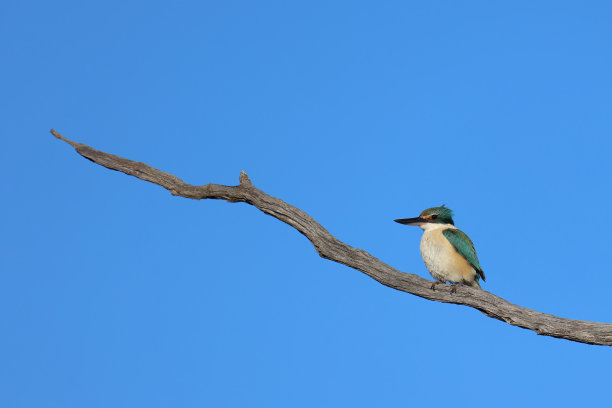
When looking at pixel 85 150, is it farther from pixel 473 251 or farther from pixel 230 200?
pixel 473 251

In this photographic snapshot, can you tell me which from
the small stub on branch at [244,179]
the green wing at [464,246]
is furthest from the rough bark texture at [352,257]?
the green wing at [464,246]

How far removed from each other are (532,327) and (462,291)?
907mm

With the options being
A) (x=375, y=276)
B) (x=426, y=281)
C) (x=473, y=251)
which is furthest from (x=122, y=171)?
(x=473, y=251)

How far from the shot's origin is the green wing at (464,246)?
892cm

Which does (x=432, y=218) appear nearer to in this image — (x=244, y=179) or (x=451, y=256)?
(x=451, y=256)

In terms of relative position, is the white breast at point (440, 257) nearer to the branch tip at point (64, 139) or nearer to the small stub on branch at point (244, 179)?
the small stub on branch at point (244, 179)

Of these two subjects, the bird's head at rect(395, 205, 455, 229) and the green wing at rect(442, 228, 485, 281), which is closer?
the green wing at rect(442, 228, 485, 281)

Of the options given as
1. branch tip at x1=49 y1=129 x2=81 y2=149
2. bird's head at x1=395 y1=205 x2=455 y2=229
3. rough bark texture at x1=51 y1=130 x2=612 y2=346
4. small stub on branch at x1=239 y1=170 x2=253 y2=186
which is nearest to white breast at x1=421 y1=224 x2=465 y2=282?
bird's head at x1=395 y1=205 x2=455 y2=229

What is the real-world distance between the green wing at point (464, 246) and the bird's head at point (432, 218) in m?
0.46

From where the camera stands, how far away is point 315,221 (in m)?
7.91

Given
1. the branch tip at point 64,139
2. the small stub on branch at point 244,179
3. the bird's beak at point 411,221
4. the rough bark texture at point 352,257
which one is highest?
the branch tip at point 64,139

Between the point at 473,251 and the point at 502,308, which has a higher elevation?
the point at 473,251

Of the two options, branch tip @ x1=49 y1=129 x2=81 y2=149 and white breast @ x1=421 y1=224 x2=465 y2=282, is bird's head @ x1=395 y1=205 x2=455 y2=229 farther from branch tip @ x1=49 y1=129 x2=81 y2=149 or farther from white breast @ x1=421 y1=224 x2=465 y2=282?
branch tip @ x1=49 y1=129 x2=81 y2=149

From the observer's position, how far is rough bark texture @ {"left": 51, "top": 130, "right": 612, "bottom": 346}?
7.50 m
